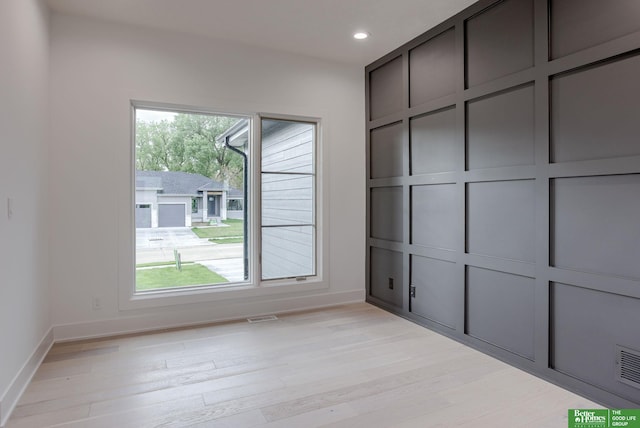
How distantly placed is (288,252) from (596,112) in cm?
301

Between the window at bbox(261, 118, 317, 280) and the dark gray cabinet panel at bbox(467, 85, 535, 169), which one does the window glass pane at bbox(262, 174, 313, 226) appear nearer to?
the window at bbox(261, 118, 317, 280)

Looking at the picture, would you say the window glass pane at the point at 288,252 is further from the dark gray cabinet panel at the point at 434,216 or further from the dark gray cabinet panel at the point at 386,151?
the dark gray cabinet panel at the point at 434,216

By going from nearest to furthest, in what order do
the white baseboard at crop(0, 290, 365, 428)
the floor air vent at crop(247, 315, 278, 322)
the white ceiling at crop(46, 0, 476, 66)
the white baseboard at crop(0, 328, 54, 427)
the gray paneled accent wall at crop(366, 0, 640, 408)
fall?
the white baseboard at crop(0, 328, 54, 427) → the gray paneled accent wall at crop(366, 0, 640, 408) → the white baseboard at crop(0, 290, 365, 428) → the white ceiling at crop(46, 0, 476, 66) → the floor air vent at crop(247, 315, 278, 322)

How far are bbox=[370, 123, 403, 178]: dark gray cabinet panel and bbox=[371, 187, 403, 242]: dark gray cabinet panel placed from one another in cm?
19

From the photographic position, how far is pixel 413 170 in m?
3.71

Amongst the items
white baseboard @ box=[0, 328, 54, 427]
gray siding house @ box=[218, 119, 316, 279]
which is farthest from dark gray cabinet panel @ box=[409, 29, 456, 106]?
white baseboard @ box=[0, 328, 54, 427]

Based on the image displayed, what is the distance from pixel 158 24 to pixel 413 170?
2739 mm

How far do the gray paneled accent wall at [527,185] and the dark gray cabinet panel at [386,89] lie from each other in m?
0.03

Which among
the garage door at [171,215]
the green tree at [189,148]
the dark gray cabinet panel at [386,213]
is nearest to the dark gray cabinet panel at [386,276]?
the dark gray cabinet panel at [386,213]

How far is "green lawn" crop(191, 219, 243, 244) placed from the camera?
383 cm

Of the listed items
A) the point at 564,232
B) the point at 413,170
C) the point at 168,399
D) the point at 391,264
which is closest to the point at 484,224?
the point at 564,232

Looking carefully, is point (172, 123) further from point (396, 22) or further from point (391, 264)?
point (391, 264)

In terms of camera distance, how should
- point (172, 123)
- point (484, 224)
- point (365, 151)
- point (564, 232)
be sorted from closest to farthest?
point (564, 232), point (484, 224), point (172, 123), point (365, 151)

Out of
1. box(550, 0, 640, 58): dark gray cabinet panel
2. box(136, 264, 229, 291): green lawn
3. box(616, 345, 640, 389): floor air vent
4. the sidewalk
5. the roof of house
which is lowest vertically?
box(616, 345, 640, 389): floor air vent
